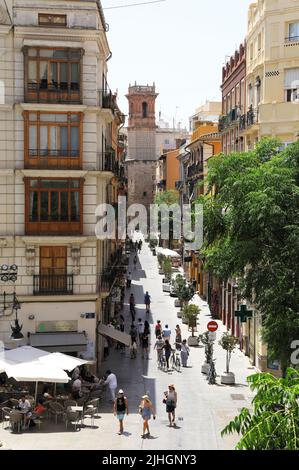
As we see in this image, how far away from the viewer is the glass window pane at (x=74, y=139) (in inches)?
1188

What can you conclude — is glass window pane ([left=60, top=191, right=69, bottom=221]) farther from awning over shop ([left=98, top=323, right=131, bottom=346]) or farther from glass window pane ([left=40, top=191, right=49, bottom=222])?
awning over shop ([left=98, top=323, right=131, bottom=346])

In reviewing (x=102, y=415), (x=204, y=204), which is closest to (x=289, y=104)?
(x=204, y=204)

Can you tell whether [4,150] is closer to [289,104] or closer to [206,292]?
[289,104]

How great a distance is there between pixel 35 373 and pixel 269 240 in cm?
818

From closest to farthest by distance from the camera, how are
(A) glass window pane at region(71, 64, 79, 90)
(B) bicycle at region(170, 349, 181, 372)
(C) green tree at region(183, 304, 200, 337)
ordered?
(A) glass window pane at region(71, 64, 79, 90), (B) bicycle at region(170, 349, 181, 372), (C) green tree at region(183, 304, 200, 337)

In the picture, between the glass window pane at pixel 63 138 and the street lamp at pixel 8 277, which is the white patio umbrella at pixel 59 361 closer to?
the street lamp at pixel 8 277

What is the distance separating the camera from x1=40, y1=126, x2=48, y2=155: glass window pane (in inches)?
1179

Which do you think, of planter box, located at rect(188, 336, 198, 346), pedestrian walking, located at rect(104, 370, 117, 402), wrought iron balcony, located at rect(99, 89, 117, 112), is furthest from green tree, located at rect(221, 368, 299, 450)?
planter box, located at rect(188, 336, 198, 346)

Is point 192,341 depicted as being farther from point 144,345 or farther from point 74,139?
point 74,139

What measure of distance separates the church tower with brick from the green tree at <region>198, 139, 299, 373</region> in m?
114

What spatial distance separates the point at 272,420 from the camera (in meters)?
11.4

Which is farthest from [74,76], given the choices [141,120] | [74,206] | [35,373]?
[141,120]

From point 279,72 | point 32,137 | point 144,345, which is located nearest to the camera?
point 32,137

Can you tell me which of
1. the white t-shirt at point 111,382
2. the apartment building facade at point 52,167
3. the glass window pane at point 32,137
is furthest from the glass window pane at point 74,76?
the white t-shirt at point 111,382
